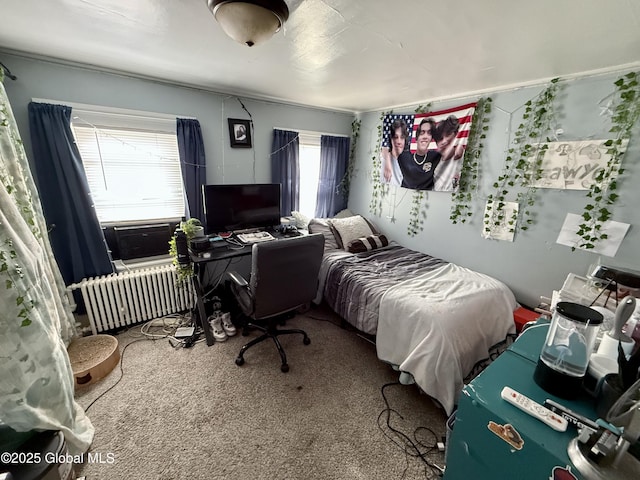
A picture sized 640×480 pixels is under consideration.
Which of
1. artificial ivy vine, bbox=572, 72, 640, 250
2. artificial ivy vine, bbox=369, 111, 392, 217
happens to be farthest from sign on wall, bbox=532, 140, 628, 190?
artificial ivy vine, bbox=369, 111, 392, 217

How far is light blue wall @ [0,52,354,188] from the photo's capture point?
183 centimetres

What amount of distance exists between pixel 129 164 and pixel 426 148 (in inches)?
117

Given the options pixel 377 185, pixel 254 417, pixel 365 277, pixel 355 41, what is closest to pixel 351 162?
pixel 377 185

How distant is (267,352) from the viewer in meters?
2.13

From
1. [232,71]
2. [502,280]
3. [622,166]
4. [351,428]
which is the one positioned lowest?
[351,428]

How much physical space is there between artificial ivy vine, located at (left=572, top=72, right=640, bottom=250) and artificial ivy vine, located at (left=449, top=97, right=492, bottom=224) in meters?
0.81

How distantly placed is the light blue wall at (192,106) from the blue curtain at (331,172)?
167 mm

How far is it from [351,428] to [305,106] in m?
3.23

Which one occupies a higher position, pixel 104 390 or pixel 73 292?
pixel 73 292

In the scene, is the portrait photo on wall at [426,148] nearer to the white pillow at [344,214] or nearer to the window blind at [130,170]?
the white pillow at [344,214]

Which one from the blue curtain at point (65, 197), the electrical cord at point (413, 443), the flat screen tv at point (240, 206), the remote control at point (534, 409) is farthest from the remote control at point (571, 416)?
the blue curtain at point (65, 197)

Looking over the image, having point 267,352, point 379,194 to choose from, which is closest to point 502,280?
point 379,194

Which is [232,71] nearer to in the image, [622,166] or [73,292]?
Result: [73,292]

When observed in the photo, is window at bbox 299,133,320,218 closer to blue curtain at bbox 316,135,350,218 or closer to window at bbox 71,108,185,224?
blue curtain at bbox 316,135,350,218
